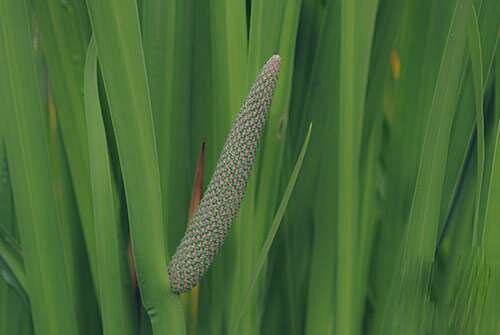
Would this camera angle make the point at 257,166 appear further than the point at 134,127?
Yes

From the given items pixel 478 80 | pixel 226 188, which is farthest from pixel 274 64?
pixel 478 80

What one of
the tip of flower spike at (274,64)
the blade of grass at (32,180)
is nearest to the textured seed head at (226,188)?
the tip of flower spike at (274,64)

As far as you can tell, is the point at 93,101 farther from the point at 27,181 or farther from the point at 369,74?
the point at 369,74

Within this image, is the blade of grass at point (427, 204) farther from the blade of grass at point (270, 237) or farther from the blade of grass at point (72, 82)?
the blade of grass at point (72, 82)

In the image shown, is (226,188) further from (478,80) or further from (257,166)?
(478,80)

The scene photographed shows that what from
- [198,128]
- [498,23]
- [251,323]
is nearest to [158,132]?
[198,128]
